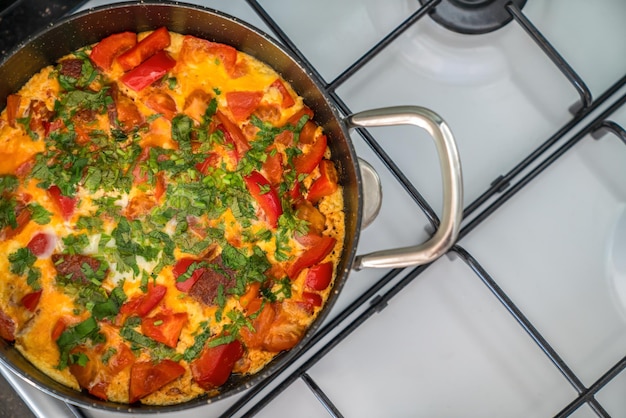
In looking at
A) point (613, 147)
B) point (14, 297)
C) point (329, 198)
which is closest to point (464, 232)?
point (329, 198)

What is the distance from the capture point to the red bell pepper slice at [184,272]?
1468 mm

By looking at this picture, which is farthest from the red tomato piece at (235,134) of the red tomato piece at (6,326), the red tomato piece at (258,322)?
the red tomato piece at (6,326)

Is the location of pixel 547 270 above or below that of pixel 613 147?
below

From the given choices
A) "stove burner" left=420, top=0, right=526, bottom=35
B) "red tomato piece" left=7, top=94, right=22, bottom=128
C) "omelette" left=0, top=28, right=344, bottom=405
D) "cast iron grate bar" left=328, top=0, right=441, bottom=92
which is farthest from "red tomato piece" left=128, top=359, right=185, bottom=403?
"stove burner" left=420, top=0, right=526, bottom=35

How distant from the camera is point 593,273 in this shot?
62.0 inches

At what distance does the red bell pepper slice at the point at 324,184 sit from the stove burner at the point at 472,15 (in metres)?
0.43

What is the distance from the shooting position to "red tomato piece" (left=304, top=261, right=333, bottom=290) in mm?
1511

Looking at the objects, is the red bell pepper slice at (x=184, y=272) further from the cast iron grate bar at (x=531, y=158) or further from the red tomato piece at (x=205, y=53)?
the cast iron grate bar at (x=531, y=158)

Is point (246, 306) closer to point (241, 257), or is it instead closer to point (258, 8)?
point (241, 257)

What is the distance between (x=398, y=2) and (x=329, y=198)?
0.49 meters

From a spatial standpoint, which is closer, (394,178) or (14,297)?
(14,297)

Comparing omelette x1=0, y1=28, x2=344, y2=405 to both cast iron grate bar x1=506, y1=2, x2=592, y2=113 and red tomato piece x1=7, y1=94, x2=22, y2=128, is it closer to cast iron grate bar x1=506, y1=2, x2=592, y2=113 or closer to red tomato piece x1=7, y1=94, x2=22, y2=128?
red tomato piece x1=7, y1=94, x2=22, y2=128

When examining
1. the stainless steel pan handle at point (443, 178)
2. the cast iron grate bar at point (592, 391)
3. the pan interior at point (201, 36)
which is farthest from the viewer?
the cast iron grate bar at point (592, 391)

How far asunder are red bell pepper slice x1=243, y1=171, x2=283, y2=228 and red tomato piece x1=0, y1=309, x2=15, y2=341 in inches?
23.0
